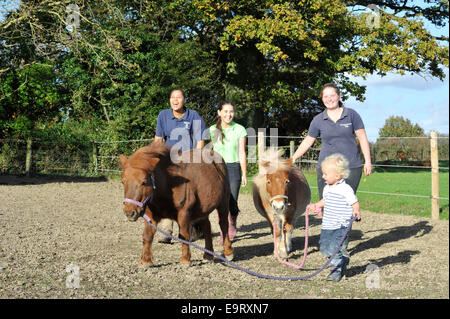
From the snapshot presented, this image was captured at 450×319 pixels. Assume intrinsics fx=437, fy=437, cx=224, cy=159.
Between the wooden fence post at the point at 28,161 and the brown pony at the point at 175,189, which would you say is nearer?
the brown pony at the point at 175,189

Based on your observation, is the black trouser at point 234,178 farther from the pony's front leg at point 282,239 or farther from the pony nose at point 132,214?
the pony nose at point 132,214

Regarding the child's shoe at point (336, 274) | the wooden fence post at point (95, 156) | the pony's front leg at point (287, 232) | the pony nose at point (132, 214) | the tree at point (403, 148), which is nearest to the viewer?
the pony nose at point (132, 214)

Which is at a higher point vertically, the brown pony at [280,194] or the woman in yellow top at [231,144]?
the woman in yellow top at [231,144]

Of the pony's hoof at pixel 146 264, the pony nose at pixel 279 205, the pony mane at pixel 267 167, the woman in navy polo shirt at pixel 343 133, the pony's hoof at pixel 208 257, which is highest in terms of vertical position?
the woman in navy polo shirt at pixel 343 133

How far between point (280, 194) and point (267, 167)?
0.54m

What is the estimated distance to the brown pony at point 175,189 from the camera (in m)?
4.12

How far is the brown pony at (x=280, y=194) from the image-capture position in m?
5.08

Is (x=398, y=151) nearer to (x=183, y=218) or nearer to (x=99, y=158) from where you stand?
(x=99, y=158)

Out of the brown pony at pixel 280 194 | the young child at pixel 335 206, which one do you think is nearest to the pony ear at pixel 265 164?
the brown pony at pixel 280 194

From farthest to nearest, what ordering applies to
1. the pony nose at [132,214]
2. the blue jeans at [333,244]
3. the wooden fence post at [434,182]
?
1. the wooden fence post at [434,182]
2. the blue jeans at [333,244]
3. the pony nose at [132,214]

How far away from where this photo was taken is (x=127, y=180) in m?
4.09

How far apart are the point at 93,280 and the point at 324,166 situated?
2574mm

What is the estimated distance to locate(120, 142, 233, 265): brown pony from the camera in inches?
162

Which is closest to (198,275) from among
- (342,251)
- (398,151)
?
(342,251)
